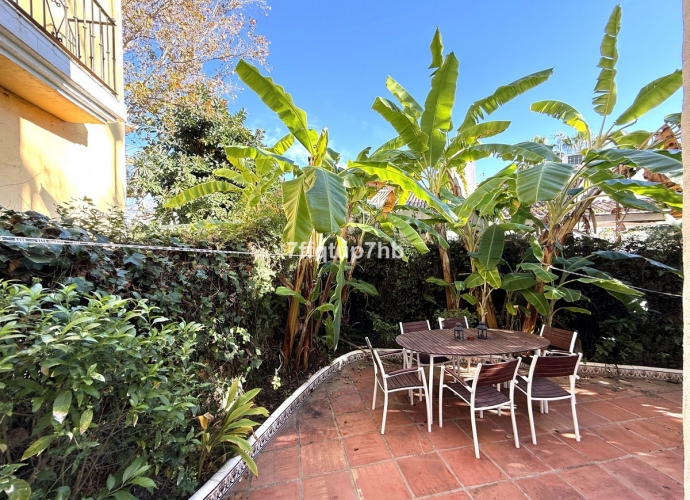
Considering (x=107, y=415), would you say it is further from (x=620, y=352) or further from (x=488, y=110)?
(x=620, y=352)

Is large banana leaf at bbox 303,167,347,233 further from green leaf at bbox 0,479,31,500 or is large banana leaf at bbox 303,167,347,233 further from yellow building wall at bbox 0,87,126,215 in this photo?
yellow building wall at bbox 0,87,126,215

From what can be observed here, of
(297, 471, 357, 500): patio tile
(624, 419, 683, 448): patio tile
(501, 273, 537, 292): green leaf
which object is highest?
(501, 273, 537, 292): green leaf

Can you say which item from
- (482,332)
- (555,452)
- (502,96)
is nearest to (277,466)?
(555,452)

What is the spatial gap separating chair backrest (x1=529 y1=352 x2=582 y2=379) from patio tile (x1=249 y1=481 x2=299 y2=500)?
90.1 inches

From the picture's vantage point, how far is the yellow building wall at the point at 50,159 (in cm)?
297

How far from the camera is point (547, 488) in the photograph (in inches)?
82.5

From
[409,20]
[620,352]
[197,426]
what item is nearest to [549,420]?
[620,352]

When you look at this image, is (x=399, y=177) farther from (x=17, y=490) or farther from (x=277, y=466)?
A: (x=17, y=490)

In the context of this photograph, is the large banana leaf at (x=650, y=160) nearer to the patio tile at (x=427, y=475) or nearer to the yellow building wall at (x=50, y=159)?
the patio tile at (x=427, y=475)

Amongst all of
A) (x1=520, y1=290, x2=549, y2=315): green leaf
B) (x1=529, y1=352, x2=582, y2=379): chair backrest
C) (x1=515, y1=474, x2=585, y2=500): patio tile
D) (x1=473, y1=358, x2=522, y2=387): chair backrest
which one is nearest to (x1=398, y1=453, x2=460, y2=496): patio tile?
(x1=515, y1=474, x2=585, y2=500): patio tile

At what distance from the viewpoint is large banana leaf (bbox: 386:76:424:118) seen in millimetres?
4363

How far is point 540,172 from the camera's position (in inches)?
124

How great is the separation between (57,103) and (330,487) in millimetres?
4953

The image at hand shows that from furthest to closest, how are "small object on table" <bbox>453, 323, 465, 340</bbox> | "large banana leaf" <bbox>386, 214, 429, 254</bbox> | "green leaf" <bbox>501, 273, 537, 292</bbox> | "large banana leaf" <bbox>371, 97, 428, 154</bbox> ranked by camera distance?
"green leaf" <bbox>501, 273, 537, 292</bbox> → "large banana leaf" <bbox>371, 97, 428, 154</bbox> → "large banana leaf" <bbox>386, 214, 429, 254</bbox> → "small object on table" <bbox>453, 323, 465, 340</bbox>
